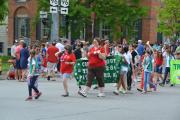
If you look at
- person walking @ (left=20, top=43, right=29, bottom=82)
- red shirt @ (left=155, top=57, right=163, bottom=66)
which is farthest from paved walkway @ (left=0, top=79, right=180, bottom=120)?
person walking @ (left=20, top=43, right=29, bottom=82)

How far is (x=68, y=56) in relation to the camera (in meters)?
17.9

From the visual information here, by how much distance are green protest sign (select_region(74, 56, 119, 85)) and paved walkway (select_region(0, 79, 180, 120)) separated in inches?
19.6

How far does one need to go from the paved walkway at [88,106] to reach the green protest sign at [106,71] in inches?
19.6

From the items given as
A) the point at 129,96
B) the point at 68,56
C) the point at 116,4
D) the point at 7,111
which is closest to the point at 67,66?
the point at 68,56

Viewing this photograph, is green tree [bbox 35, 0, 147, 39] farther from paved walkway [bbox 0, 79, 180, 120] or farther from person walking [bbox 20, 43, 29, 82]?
paved walkway [bbox 0, 79, 180, 120]

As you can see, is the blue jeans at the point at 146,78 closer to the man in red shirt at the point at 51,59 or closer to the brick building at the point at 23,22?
the man in red shirt at the point at 51,59

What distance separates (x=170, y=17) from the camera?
46.9 meters

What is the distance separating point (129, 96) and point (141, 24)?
31.2 meters

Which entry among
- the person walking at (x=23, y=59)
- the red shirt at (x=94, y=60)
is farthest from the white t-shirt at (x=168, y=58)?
the red shirt at (x=94, y=60)

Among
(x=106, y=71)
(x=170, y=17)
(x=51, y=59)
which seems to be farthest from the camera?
(x=170, y=17)

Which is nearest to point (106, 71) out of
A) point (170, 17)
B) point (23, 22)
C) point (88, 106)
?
point (88, 106)

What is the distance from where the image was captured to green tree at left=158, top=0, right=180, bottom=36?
46.3 m

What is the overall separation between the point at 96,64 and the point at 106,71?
198 cm

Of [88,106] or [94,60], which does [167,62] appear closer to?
[94,60]
